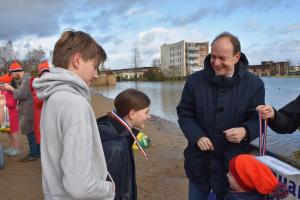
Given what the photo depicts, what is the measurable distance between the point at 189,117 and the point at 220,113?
360 mm

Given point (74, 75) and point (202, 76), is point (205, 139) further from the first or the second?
point (74, 75)

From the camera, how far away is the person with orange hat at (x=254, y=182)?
258 cm

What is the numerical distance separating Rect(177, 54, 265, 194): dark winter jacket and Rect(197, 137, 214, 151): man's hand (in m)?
0.06

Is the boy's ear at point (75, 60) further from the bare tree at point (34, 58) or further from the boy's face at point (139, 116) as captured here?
the bare tree at point (34, 58)

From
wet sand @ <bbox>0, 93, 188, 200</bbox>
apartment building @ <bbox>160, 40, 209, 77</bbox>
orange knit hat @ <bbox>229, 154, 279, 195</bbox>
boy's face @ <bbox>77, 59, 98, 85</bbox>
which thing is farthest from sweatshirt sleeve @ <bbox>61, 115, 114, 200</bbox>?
apartment building @ <bbox>160, 40, 209, 77</bbox>

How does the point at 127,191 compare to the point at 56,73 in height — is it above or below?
below

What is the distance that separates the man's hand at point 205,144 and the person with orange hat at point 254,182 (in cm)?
39

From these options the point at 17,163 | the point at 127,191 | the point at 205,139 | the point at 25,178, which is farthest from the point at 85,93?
the point at 17,163

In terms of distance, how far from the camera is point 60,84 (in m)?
2.04

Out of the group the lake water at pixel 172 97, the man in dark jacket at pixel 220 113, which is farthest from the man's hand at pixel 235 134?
the lake water at pixel 172 97

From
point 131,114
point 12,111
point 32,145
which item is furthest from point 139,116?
point 12,111

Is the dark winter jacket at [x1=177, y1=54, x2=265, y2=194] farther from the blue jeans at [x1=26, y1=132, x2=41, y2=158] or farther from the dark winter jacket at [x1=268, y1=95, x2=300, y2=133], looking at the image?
the blue jeans at [x1=26, y1=132, x2=41, y2=158]

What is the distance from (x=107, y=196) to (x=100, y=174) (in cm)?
14

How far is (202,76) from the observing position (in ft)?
11.0
